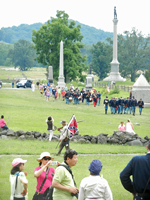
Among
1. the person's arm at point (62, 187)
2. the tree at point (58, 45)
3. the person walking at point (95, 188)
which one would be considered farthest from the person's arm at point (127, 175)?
the tree at point (58, 45)

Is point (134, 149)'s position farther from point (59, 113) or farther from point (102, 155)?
point (59, 113)

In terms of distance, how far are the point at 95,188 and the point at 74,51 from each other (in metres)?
67.7

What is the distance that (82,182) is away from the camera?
18.2ft

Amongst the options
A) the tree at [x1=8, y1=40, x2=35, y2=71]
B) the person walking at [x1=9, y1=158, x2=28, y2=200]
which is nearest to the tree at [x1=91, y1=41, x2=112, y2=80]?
the tree at [x1=8, y1=40, x2=35, y2=71]

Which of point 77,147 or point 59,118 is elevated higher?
point 59,118

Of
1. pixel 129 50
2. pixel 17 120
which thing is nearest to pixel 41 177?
pixel 17 120

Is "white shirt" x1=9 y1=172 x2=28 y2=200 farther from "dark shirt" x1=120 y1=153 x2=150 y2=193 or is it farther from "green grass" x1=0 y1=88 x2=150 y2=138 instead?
"green grass" x1=0 y1=88 x2=150 y2=138

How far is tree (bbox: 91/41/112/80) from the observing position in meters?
95.2

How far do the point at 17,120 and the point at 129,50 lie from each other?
72351mm

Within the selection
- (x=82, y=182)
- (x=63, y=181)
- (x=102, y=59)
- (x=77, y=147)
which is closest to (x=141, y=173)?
(x=82, y=182)

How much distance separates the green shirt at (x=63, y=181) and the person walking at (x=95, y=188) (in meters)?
0.44

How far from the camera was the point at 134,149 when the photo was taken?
17.5m

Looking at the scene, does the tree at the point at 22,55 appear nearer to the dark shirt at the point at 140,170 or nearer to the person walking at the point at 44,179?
the person walking at the point at 44,179

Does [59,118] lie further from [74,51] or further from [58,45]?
[74,51]
